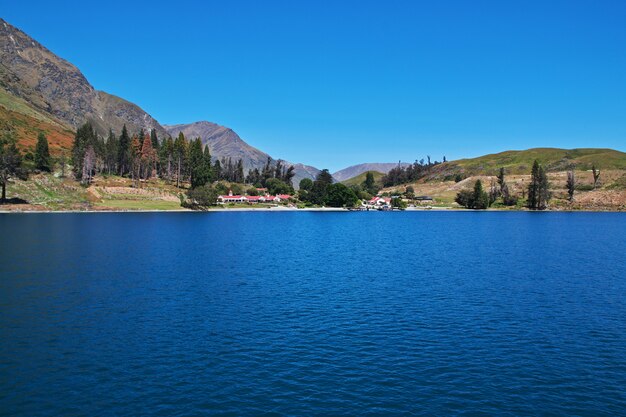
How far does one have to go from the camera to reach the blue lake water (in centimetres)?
2794

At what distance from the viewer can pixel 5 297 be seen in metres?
50.8

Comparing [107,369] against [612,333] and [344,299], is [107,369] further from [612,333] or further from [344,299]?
[612,333]

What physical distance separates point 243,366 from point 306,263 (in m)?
49.0

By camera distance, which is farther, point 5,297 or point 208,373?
point 5,297

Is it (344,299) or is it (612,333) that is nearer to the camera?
(612,333)

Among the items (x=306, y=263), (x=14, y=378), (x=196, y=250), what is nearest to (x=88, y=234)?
(x=196, y=250)

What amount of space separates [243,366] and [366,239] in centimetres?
9962

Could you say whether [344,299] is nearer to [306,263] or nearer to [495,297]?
[495,297]

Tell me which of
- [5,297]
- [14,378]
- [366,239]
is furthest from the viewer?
[366,239]

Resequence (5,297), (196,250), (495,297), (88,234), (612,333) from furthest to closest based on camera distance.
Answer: (88,234) < (196,250) < (495,297) < (5,297) < (612,333)

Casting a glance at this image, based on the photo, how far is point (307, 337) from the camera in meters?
39.3

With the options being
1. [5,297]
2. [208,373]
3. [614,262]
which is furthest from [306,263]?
[614,262]

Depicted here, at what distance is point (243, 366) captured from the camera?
32.8 m

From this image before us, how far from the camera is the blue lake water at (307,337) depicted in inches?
1100
